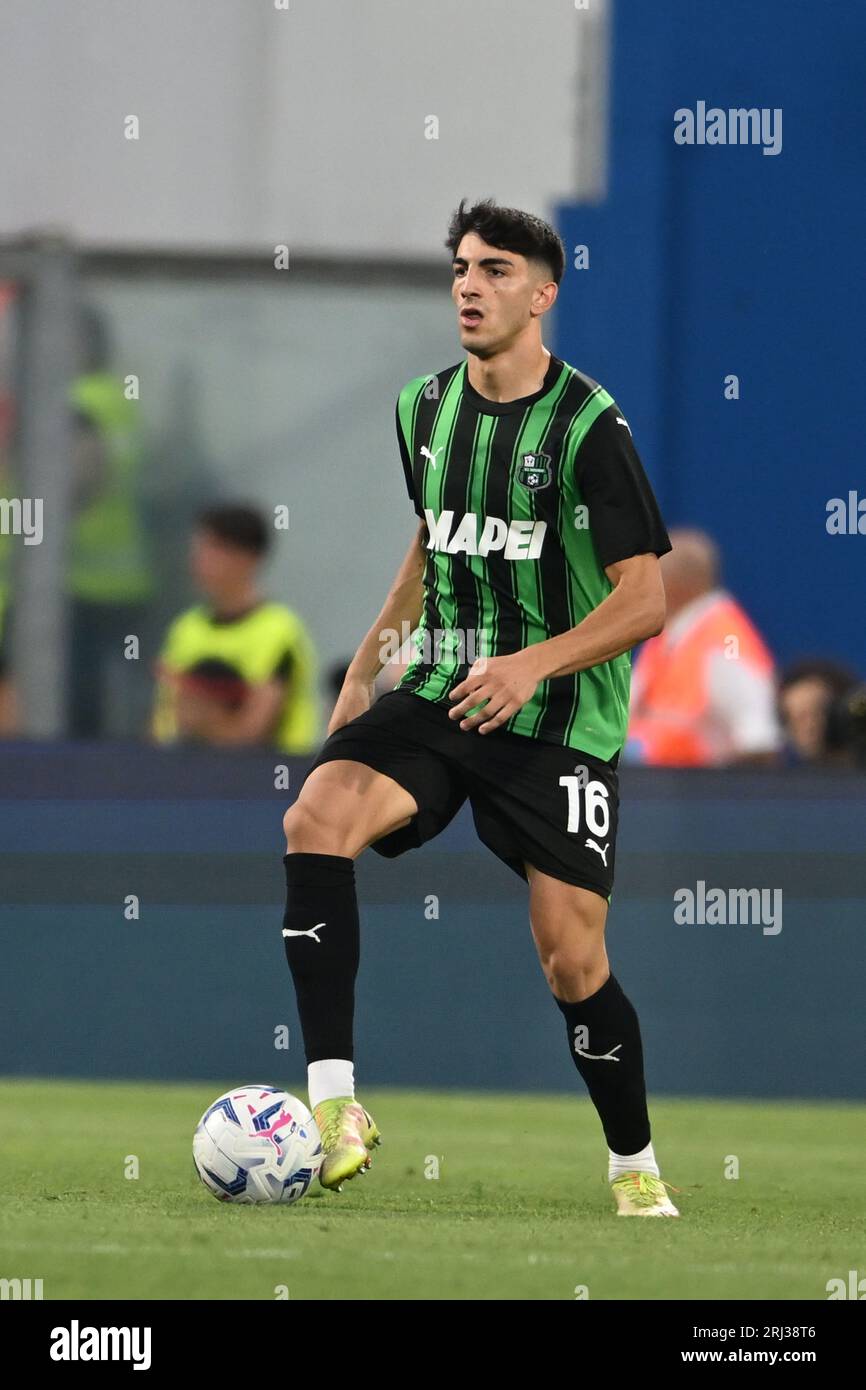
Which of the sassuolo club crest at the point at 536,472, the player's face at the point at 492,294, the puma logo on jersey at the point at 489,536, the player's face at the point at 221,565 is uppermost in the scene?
the player's face at the point at 492,294

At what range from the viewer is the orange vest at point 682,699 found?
10328mm

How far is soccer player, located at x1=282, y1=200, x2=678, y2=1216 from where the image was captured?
5875 millimetres

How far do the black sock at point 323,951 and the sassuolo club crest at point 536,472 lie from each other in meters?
0.90

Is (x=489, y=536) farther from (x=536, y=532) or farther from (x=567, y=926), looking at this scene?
(x=567, y=926)

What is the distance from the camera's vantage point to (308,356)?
11680 mm

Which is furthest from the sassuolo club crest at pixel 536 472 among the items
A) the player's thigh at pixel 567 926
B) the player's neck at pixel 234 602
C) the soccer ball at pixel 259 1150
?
the player's neck at pixel 234 602

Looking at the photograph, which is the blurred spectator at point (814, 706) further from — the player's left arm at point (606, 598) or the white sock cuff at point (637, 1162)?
the player's left arm at point (606, 598)

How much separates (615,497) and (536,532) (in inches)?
8.2

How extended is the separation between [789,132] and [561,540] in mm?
6049

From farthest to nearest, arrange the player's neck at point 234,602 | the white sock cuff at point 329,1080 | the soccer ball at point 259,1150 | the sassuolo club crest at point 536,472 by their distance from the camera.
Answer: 1. the player's neck at point 234,602
2. the sassuolo club crest at point 536,472
3. the white sock cuff at point 329,1080
4. the soccer ball at point 259,1150

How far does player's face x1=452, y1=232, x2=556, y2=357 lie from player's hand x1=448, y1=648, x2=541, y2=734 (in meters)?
0.71

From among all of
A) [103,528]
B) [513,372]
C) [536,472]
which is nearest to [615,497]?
[536,472]

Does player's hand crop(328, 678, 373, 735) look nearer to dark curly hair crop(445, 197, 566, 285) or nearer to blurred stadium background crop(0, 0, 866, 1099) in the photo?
dark curly hair crop(445, 197, 566, 285)

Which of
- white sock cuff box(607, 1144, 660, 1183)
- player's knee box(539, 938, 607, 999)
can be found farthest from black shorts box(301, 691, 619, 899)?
white sock cuff box(607, 1144, 660, 1183)
